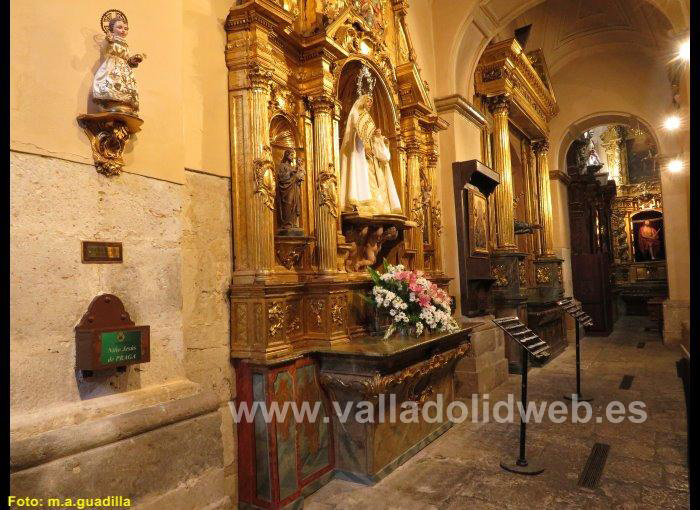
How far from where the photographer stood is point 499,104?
8.43m

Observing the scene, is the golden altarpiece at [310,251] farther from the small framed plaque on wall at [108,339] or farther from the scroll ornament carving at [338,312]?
the small framed plaque on wall at [108,339]

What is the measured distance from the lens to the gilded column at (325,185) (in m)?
3.99

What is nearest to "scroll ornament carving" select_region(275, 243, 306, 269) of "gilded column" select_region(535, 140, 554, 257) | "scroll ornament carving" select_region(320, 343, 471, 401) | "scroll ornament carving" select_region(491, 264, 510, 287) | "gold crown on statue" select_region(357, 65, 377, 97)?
"scroll ornament carving" select_region(320, 343, 471, 401)

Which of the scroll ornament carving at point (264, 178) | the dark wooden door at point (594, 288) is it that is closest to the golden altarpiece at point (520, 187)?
the dark wooden door at point (594, 288)

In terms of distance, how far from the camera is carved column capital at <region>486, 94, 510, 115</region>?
841cm

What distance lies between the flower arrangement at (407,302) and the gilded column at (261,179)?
1200mm

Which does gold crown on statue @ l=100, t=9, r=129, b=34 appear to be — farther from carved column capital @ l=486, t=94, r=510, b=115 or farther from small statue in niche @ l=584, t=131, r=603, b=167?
small statue in niche @ l=584, t=131, r=603, b=167

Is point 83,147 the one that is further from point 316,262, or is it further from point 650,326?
point 650,326

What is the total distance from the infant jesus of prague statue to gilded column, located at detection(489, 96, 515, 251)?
4.01 m

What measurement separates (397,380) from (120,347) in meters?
2.12

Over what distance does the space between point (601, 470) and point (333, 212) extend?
304 centimetres
